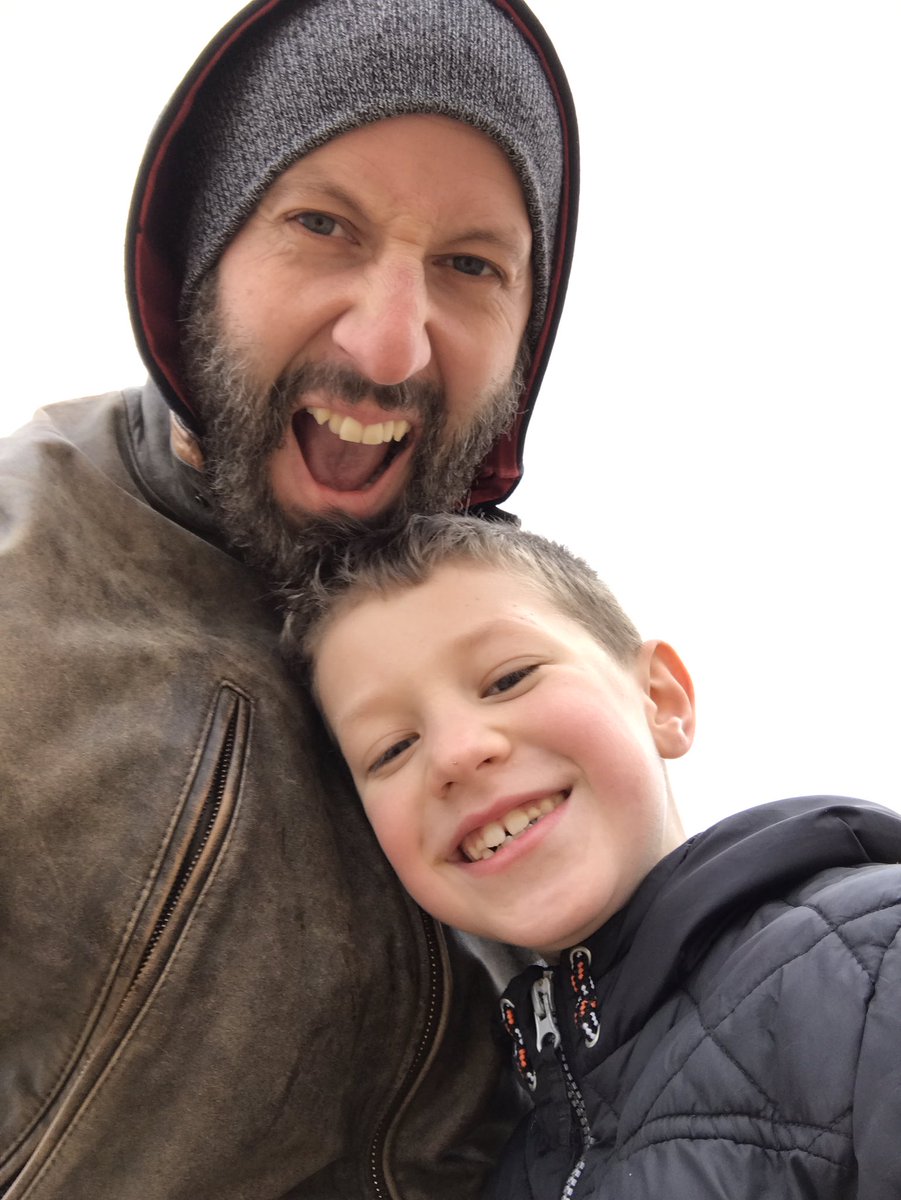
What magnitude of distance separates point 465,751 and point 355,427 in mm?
379

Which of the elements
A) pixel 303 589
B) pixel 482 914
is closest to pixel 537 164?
pixel 303 589

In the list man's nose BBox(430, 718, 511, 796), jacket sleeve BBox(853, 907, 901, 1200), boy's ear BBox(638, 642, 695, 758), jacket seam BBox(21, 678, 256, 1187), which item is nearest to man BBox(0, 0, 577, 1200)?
jacket seam BBox(21, 678, 256, 1187)

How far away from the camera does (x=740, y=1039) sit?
65cm

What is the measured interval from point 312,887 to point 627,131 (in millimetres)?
2126

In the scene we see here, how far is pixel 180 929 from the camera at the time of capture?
0.78m

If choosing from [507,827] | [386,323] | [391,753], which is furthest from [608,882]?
[386,323]

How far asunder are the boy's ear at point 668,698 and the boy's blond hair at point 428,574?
0.08 ft

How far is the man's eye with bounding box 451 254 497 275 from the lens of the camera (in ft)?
3.51

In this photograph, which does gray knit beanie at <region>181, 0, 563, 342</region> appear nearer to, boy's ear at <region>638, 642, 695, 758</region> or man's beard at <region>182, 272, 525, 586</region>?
man's beard at <region>182, 272, 525, 586</region>

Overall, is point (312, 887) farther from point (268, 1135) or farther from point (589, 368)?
point (589, 368)

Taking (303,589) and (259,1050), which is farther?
(303,589)

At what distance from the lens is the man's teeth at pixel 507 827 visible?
86 cm

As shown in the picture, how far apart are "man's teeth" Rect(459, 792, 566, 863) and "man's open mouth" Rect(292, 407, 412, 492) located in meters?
0.40

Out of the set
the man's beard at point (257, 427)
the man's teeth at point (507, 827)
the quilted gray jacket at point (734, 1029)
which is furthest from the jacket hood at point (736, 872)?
the man's beard at point (257, 427)
